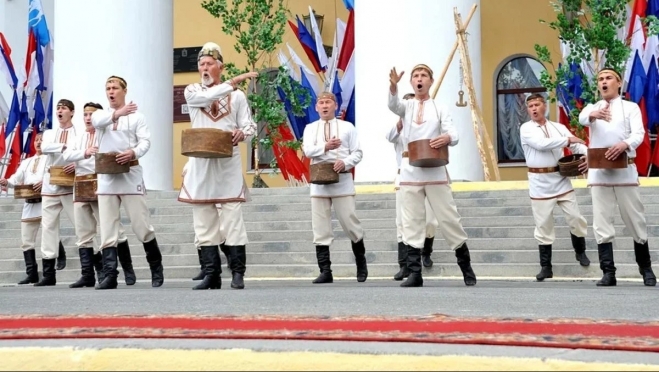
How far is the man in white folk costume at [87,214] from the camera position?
12.4 metres

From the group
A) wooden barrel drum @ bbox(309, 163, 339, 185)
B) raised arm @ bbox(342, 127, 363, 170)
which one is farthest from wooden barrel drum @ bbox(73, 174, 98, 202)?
raised arm @ bbox(342, 127, 363, 170)

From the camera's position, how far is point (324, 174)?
12531mm

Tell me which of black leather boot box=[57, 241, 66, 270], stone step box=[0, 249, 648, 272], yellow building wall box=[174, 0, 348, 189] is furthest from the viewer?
yellow building wall box=[174, 0, 348, 189]

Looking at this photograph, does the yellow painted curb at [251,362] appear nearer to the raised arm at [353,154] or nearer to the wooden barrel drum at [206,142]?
the wooden barrel drum at [206,142]

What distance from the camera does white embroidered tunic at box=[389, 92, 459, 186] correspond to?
11.1 metres

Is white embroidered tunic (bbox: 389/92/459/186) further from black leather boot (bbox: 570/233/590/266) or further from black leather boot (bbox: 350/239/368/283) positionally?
black leather boot (bbox: 570/233/590/266)

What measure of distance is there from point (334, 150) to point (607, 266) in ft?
10.5

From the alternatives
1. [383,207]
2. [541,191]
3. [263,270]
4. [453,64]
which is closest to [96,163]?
[263,270]

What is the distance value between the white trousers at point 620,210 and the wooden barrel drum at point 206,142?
351cm

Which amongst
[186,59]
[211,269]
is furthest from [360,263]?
[186,59]

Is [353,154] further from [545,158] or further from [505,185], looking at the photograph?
[505,185]

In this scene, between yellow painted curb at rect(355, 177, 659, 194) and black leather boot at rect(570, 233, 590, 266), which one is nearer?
black leather boot at rect(570, 233, 590, 266)

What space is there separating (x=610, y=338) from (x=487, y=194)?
11.2 m

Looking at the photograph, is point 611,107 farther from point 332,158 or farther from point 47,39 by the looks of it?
point 47,39
